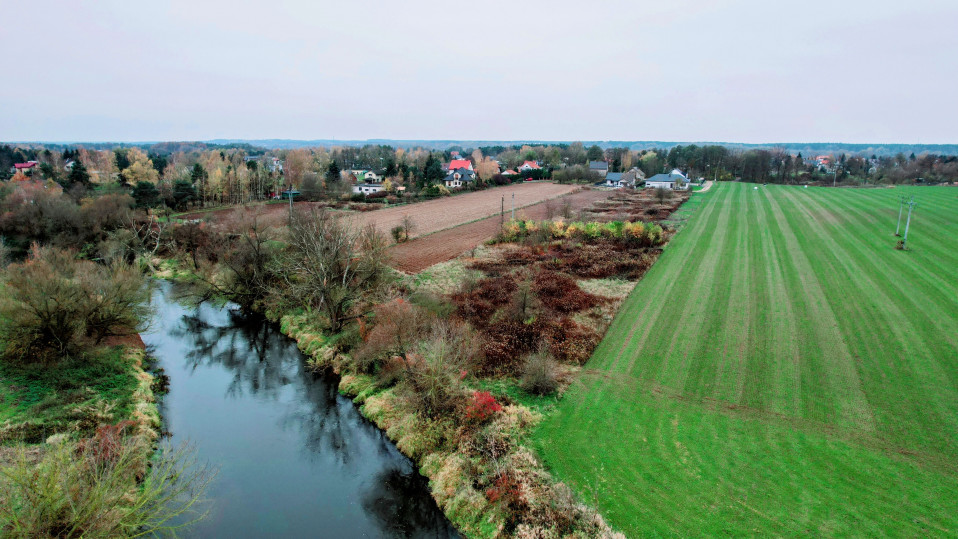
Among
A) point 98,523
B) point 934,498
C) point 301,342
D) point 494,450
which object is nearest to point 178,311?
point 301,342

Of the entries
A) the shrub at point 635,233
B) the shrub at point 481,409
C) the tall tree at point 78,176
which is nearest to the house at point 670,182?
the shrub at point 635,233

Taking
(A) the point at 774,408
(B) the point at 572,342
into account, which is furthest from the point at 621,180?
(A) the point at 774,408

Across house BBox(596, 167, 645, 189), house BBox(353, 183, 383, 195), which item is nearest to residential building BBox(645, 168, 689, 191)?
house BBox(596, 167, 645, 189)

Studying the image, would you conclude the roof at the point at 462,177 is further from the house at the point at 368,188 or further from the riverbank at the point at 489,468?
the riverbank at the point at 489,468

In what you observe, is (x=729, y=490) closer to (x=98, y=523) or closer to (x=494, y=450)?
(x=494, y=450)

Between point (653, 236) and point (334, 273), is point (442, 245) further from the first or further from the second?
point (334, 273)

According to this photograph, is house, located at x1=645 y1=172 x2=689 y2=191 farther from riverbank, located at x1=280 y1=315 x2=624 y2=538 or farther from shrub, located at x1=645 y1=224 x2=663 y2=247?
riverbank, located at x1=280 y1=315 x2=624 y2=538
